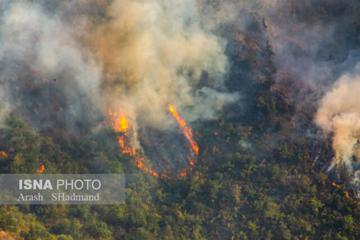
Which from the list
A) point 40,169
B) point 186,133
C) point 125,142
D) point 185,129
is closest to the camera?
point 40,169

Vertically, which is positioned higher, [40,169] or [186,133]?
[186,133]

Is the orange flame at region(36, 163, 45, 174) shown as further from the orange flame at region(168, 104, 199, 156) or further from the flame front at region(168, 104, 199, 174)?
the orange flame at region(168, 104, 199, 156)

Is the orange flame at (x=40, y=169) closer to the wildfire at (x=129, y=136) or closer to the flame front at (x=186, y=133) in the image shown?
the wildfire at (x=129, y=136)

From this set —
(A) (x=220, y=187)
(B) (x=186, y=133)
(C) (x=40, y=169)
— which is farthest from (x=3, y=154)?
(A) (x=220, y=187)

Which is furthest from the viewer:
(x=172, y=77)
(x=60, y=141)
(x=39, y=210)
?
(x=172, y=77)

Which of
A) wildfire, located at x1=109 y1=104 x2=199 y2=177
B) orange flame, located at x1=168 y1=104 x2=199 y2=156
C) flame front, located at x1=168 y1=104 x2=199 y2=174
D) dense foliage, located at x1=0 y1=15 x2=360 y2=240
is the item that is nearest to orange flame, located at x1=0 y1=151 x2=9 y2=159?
dense foliage, located at x1=0 y1=15 x2=360 y2=240

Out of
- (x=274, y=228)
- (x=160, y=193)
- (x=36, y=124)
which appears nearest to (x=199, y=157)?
(x=160, y=193)

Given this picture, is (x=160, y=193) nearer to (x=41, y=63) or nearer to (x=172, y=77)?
(x=172, y=77)

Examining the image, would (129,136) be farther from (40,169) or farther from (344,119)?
(344,119)
